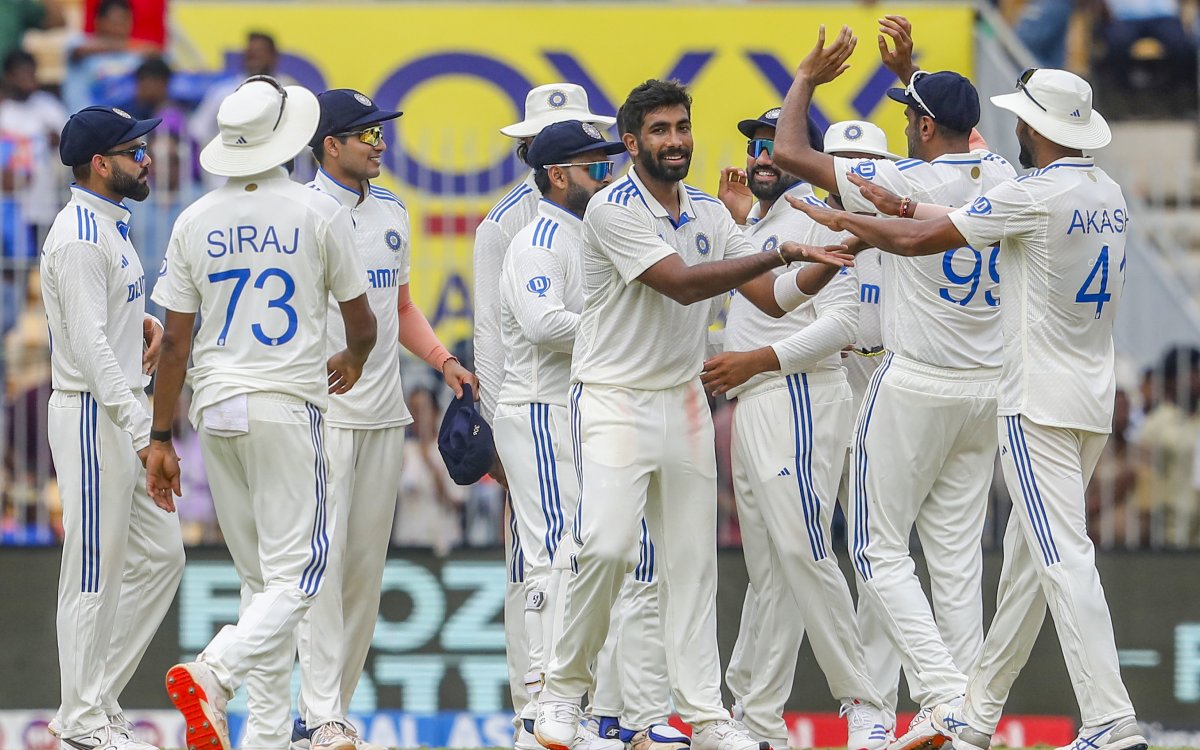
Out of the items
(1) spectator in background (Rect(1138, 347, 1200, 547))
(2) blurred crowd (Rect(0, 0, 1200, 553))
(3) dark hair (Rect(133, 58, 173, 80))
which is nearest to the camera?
(2) blurred crowd (Rect(0, 0, 1200, 553))

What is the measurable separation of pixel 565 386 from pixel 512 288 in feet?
1.61

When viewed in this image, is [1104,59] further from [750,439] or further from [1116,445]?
[750,439]

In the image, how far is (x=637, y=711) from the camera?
26.0ft

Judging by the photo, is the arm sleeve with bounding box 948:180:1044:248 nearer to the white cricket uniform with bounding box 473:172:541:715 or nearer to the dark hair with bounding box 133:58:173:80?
the white cricket uniform with bounding box 473:172:541:715

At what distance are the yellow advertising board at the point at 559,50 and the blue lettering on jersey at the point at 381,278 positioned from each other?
18.1ft

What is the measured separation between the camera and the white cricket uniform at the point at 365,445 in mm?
8664

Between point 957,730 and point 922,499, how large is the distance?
1009 mm

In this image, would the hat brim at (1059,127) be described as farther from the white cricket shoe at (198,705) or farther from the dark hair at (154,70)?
the dark hair at (154,70)

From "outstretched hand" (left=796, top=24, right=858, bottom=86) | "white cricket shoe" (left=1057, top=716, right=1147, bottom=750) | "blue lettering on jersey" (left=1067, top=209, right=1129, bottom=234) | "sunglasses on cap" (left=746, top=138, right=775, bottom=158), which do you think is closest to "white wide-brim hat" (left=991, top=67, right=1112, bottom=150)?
"blue lettering on jersey" (left=1067, top=209, right=1129, bottom=234)

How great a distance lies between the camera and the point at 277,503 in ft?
24.8

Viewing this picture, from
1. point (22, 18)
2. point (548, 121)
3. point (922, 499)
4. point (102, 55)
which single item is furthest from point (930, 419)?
point (22, 18)

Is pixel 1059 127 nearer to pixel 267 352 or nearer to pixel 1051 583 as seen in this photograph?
pixel 1051 583

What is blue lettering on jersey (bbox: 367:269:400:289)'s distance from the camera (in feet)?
28.6

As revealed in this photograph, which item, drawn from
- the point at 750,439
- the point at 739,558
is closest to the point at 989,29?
the point at 739,558
